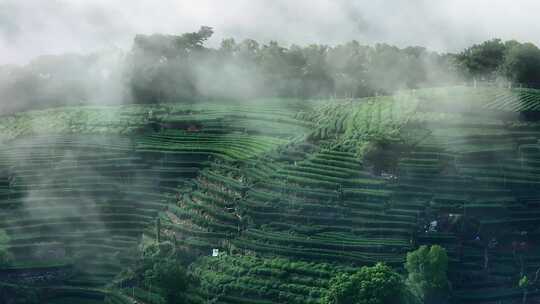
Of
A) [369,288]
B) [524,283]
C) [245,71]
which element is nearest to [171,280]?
[369,288]

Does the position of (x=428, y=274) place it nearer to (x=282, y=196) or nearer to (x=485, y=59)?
(x=282, y=196)

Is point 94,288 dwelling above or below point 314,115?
below

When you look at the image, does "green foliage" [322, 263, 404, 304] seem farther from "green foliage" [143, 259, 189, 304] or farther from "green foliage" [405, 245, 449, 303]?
"green foliage" [143, 259, 189, 304]

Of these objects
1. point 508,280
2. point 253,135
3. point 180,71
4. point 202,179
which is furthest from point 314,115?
point 508,280

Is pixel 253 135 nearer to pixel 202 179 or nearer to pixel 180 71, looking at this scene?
pixel 202 179

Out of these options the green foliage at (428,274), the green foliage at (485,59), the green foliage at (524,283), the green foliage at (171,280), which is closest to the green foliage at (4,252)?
the green foliage at (171,280)

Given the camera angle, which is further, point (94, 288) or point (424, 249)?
point (94, 288)
